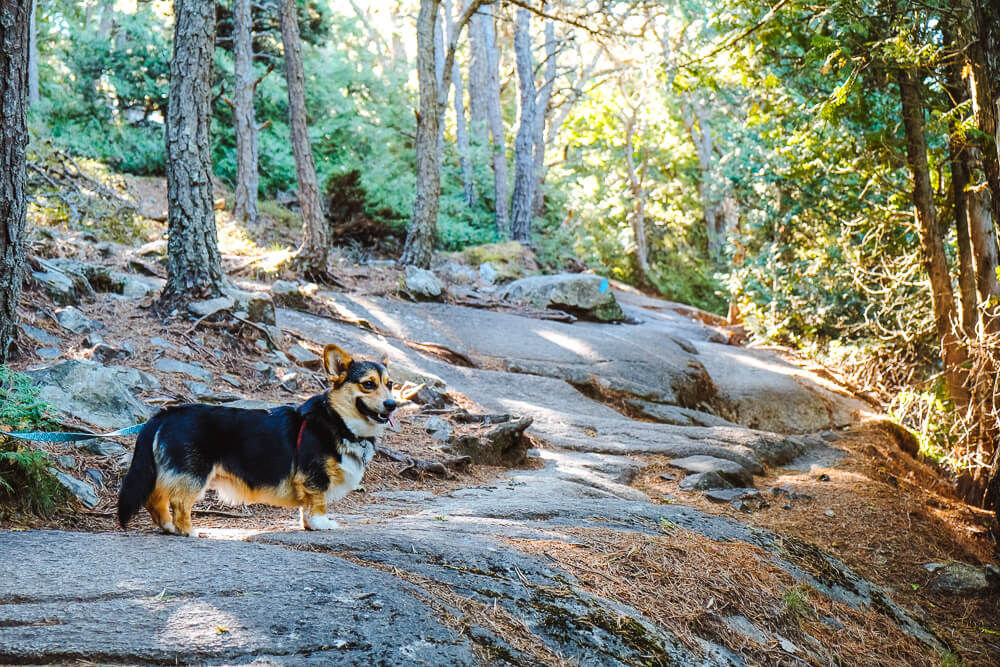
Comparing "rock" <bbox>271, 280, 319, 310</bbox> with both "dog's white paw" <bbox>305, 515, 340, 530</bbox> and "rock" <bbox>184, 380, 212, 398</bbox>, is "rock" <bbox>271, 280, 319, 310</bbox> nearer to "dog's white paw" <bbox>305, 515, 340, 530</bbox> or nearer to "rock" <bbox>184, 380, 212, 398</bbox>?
"rock" <bbox>184, 380, 212, 398</bbox>

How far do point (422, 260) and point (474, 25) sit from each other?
15.1m

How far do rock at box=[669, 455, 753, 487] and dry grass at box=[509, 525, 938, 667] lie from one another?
2.55 meters

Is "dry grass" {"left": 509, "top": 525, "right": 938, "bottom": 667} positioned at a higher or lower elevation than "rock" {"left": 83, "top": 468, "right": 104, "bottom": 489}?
lower

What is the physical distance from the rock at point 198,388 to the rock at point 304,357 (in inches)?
68.1

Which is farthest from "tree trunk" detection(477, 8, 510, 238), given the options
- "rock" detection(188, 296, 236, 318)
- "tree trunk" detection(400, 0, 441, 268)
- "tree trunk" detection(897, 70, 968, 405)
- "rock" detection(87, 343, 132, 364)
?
"rock" detection(87, 343, 132, 364)

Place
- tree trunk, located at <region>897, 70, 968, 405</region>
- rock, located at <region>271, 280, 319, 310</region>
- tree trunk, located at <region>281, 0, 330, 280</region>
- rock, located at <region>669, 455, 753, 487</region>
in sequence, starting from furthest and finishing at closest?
tree trunk, located at <region>281, 0, 330, 280</region> → rock, located at <region>271, 280, 319, 310</region> → tree trunk, located at <region>897, 70, 968, 405</region> → rock, located at <region>669, 455, 753, 487</region>

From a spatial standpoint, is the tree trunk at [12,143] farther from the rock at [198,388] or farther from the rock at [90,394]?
the rock at [198,388]

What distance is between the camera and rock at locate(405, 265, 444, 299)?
46.0 feet

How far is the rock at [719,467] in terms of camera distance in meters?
7.96

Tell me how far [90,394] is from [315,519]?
7.86 feet

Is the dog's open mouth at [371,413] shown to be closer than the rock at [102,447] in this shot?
Yes

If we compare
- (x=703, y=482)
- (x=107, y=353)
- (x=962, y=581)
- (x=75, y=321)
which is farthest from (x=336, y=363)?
(x=962, y=581)

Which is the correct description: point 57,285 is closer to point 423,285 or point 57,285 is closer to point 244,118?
point 423,285

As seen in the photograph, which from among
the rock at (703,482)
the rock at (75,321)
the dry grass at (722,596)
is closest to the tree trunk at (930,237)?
the rock at (703,482)
